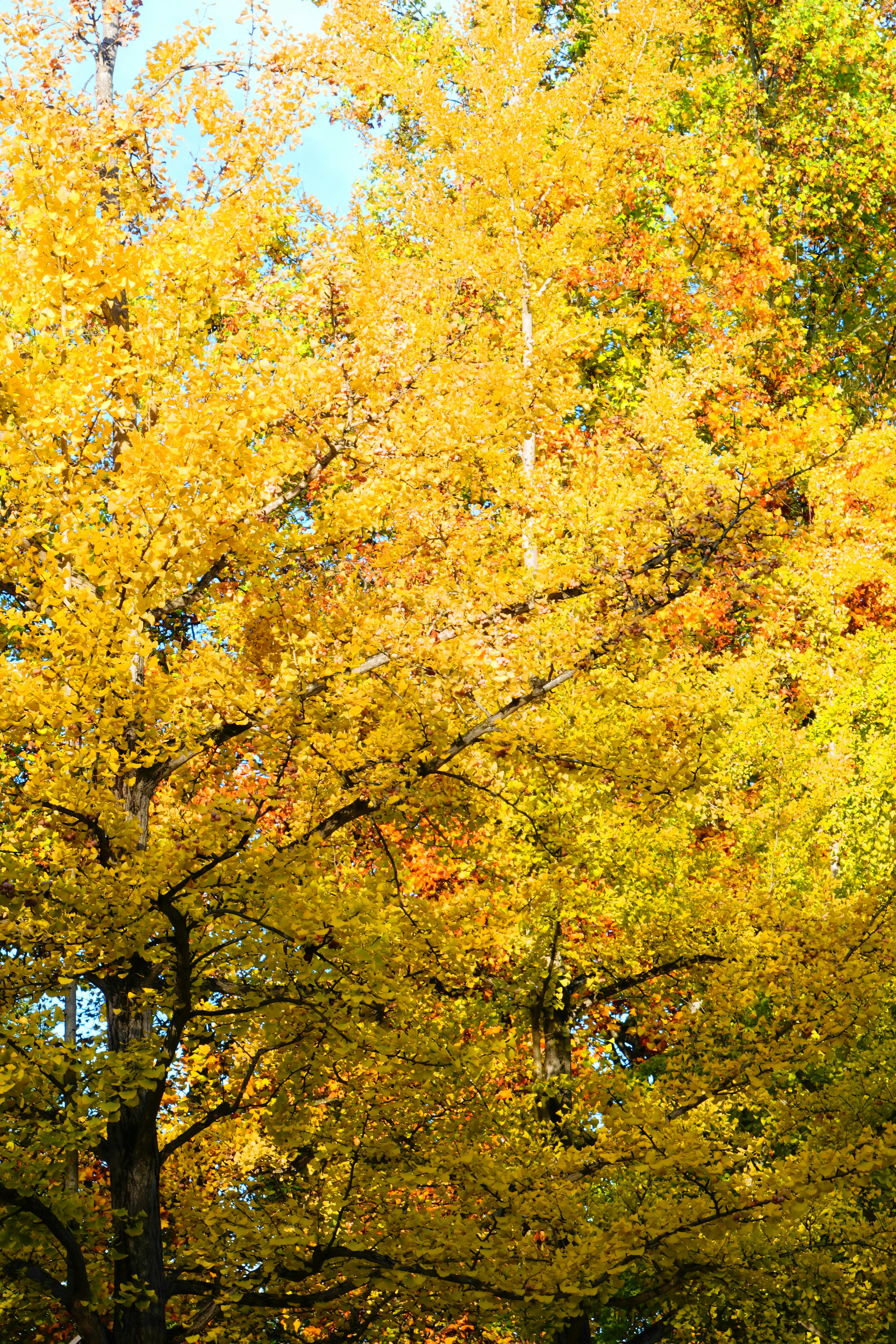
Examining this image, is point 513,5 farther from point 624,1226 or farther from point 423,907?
point 624,1226

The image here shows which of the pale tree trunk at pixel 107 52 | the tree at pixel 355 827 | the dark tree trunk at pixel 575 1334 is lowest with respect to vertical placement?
the dark tree trunk at pixel 575 1334

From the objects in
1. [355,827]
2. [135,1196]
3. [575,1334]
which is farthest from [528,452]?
[135,1196]

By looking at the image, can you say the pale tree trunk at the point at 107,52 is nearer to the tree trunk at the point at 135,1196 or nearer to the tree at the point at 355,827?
the tree at the point at 355,827

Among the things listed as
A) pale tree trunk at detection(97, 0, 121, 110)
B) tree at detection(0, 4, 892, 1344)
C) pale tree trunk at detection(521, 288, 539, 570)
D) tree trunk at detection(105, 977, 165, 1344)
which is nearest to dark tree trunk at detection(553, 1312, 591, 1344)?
tree at detection(0, 4, 892, 1344)

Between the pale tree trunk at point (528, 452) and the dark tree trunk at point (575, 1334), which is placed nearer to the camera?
the dark tree trunk at point (575, 1334)

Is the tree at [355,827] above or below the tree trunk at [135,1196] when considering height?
above

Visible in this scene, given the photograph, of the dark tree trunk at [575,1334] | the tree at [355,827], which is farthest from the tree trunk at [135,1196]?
the dark tree trunk at [575,1334]

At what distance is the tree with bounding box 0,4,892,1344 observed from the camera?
6820 millimetres

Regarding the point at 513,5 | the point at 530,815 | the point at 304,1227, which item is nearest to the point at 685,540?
the point at 530,815

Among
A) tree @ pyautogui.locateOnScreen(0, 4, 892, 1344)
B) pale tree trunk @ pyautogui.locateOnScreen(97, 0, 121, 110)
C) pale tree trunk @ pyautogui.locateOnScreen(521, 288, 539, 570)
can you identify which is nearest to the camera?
tree @ pyautogui.locateOnScreen(0, 4, 892, 1344)

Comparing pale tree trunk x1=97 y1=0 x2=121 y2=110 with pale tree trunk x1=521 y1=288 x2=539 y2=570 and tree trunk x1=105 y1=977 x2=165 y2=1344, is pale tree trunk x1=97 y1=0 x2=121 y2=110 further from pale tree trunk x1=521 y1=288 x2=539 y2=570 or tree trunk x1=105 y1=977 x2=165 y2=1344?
tree trunk x1=105 y1=977 x2=165 y2=1344

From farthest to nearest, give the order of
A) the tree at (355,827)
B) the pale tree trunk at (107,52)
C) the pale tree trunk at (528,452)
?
the pale tree trunk at (528,452), the pale tree trunk at (107,52), the tree at (355,827)

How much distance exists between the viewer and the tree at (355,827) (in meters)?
6.82

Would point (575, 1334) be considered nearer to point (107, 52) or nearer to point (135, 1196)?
point (135, 1196)
